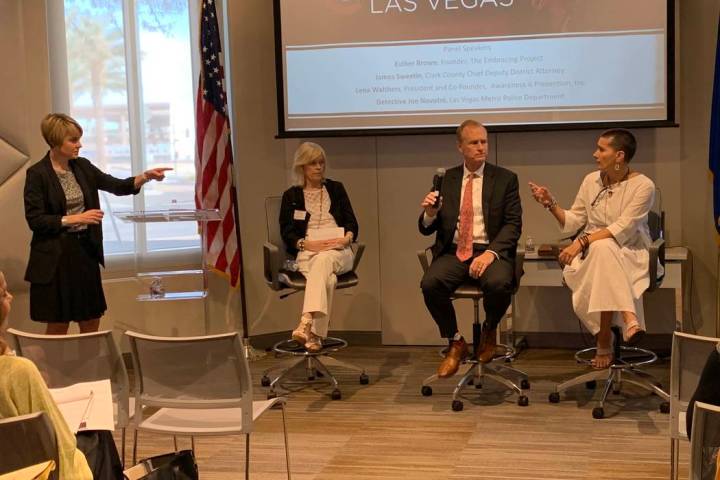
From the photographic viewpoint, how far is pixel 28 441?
7.89 feet

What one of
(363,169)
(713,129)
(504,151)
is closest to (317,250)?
(363,169)

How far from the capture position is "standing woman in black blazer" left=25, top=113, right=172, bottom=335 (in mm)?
5219

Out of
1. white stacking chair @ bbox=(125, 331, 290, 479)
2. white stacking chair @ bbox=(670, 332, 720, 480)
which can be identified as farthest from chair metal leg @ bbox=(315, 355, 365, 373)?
white stacking chair @ bbox=(670, 332, 720, 480)

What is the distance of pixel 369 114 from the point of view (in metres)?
6.61

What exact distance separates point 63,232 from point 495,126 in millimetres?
2862

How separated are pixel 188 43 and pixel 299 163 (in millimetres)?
1501

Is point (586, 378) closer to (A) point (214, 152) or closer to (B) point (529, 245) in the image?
(B) point (529, 245)

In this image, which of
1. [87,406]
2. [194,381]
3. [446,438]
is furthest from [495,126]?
[87,406]

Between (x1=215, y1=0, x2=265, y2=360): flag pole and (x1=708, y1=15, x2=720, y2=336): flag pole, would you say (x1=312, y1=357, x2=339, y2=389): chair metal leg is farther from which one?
(x1=708, y1=15, x2=720, y2=336): flag pole

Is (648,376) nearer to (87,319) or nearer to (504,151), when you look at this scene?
(504,151)

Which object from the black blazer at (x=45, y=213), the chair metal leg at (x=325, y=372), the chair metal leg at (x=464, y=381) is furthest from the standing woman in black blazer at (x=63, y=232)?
the chair metal leg at (x=464, y=381)

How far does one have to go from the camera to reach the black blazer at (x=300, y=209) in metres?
5.93

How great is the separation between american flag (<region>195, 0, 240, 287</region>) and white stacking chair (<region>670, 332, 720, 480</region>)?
143 inches

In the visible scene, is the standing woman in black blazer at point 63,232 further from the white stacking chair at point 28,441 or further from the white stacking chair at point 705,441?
the white stacking chair at point 705,441
